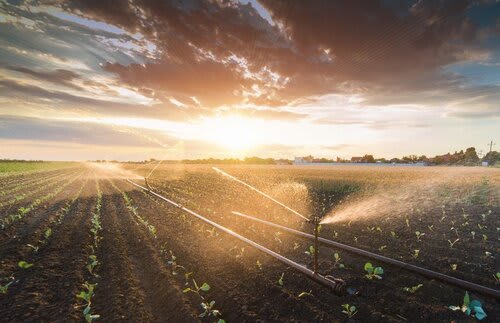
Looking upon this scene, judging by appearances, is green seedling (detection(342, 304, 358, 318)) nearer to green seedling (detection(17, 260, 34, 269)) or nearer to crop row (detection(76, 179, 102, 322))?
crop row (detection(76, 179, 102, 322))

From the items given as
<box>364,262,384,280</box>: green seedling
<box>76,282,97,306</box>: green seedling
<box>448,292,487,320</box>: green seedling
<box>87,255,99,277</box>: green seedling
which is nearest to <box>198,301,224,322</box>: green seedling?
<box>76,282,97,306</box>: green seedling

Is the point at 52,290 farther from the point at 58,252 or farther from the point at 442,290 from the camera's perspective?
the point at 442,290

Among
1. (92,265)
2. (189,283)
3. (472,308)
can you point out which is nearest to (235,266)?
(189,283)

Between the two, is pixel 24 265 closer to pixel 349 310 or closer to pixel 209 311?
pixel 209 311

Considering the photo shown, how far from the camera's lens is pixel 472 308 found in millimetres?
5090

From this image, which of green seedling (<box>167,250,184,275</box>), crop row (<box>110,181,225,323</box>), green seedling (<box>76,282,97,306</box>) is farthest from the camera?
green seedling (<box>167,250,184,275</box>)

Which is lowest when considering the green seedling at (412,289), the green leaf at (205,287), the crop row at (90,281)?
the crop row at (90,281)

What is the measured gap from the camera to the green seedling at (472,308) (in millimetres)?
4811

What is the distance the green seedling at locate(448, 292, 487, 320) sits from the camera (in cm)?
481

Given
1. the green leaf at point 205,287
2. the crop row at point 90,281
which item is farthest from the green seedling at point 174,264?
the crop row at point 90,281

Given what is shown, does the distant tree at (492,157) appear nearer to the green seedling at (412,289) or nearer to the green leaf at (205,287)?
the green seedling at (412,289)

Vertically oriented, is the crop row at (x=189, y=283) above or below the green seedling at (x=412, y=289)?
below

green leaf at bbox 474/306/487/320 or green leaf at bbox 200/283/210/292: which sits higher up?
green leaf at bbox 474/306/487/320

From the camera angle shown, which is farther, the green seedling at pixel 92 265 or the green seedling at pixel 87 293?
the green seedling at pixel 92 265
